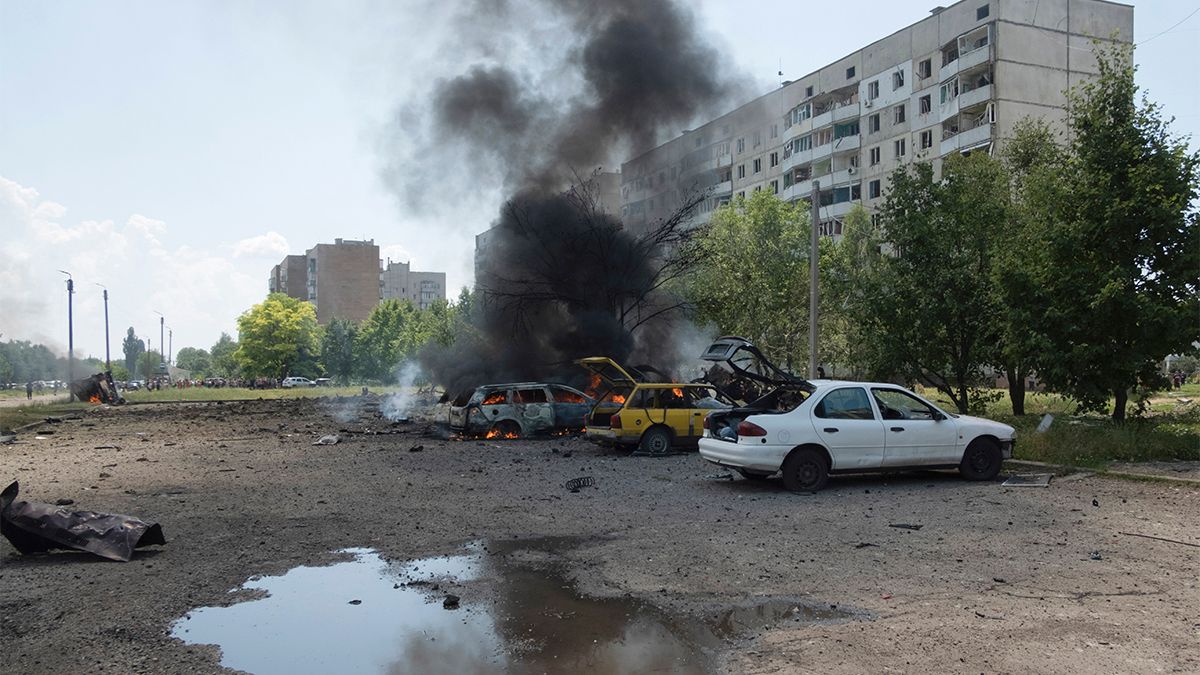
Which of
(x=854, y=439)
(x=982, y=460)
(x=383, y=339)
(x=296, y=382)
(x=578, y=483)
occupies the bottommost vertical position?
(x=296, y=382)

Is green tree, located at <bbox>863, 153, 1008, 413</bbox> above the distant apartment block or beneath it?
beneath

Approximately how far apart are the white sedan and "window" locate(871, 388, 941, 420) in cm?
1

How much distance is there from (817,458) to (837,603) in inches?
185

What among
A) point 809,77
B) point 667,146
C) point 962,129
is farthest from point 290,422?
point 809,77

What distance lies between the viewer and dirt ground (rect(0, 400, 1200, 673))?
482 centimetres

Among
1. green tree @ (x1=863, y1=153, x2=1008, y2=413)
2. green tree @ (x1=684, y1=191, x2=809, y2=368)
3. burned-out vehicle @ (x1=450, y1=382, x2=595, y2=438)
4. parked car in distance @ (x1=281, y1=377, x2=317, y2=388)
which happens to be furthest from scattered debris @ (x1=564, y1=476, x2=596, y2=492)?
parked car in distance @ (x1=281, y1=377, x2=317, y2=388)

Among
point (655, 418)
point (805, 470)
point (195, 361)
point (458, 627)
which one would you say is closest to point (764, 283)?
point (655, 418)

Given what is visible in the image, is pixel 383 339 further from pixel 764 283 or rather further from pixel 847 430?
pixel 847 430

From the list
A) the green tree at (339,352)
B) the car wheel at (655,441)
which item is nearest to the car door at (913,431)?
the car wheel at (655,441)

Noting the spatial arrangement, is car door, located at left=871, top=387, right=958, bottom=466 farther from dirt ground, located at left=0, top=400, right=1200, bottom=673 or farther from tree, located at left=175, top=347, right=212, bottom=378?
tree, located at left=175, top=347, right=212, bottom=378

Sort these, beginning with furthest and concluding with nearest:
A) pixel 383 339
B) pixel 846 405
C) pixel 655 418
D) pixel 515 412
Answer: pixel 383 339 < pixel 515 412 < pixel 655 418 < pixel 846 405

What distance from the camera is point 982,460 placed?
35.4 feet

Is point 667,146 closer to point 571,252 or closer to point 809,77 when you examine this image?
point 571,252

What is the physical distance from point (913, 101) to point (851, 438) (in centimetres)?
4273
